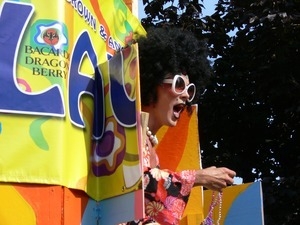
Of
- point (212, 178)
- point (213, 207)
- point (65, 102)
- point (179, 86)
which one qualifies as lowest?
point (213, 207)

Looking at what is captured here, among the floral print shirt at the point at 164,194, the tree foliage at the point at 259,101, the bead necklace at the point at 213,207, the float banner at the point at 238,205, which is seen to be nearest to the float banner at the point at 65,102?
the floral print shirt at the point at 164,194

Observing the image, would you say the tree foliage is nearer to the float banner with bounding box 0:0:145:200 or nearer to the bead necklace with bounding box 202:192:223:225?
the bead necklace with bounding box 202:192:223:225

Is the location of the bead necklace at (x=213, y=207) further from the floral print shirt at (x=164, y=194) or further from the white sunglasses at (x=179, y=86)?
the white sunglasses at (x=179, y=86)

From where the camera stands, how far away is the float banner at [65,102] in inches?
118

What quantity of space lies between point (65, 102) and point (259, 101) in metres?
4.49

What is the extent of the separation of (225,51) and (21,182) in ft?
17.0

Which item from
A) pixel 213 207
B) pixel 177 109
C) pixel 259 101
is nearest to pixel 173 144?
pixel 213 207

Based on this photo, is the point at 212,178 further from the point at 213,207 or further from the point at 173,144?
the point at 173,144

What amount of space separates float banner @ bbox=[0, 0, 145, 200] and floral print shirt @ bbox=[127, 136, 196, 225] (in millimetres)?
190

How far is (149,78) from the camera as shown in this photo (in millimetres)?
3596

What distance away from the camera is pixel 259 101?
7.45m

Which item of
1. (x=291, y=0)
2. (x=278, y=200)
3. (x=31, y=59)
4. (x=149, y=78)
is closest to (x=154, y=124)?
(x=149, y=78)

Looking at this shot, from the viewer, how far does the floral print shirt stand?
3.33m

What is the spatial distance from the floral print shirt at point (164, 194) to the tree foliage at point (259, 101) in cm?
356
